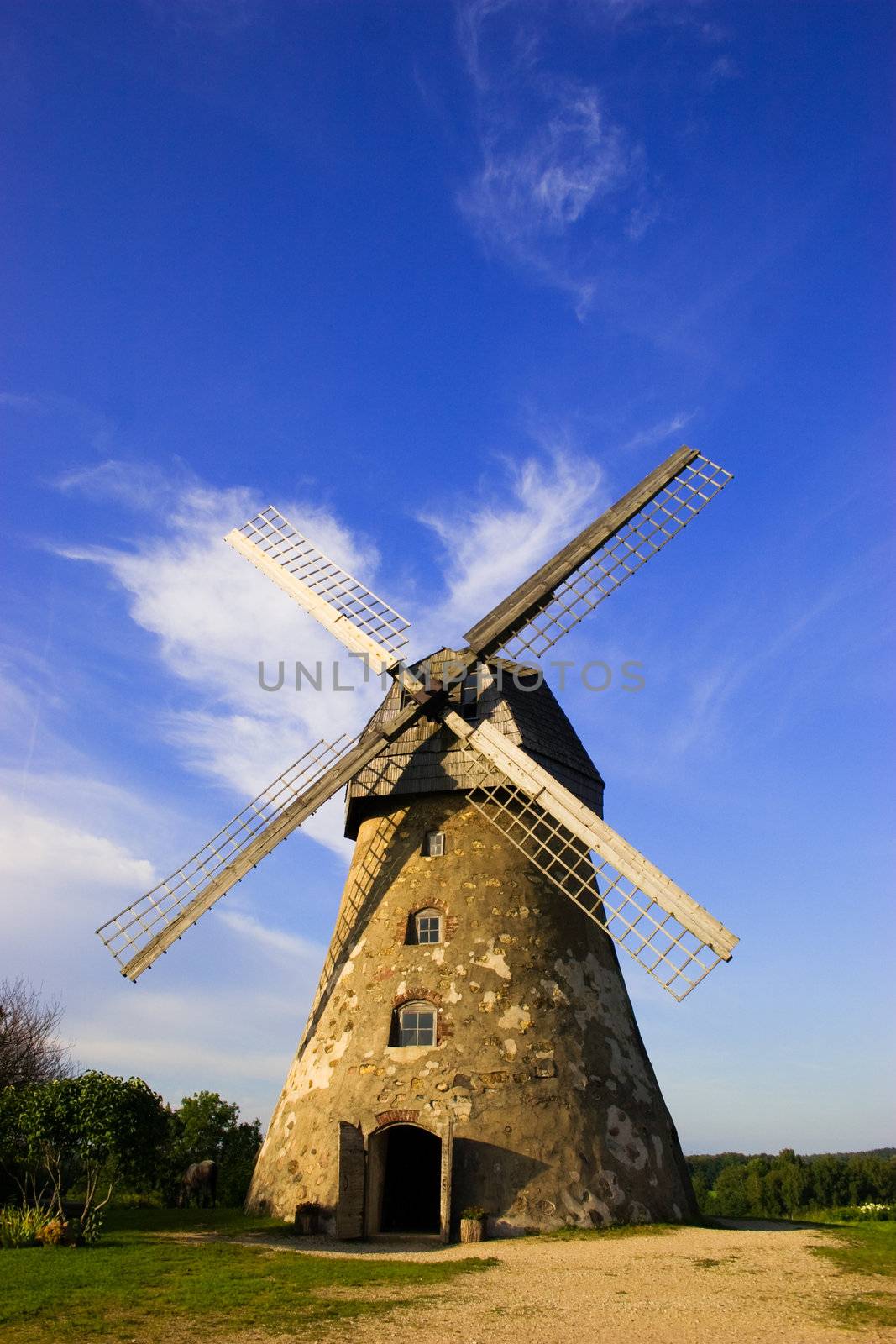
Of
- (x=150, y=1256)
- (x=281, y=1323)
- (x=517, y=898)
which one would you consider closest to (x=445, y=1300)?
(x=281, y=1323)

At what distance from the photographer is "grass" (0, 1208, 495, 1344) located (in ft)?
30.6

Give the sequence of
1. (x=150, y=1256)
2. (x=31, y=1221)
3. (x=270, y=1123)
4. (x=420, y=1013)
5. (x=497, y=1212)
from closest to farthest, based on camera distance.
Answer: (x=150, y=1256), (x=31, y=1221), (x=497, y=1212), (x=420, y=1013), (x=270, y=1123)

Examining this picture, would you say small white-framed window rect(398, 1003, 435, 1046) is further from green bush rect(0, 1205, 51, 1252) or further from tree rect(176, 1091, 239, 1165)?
tree rect(176, 1091, 239, 1165)

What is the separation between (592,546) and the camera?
20891mm

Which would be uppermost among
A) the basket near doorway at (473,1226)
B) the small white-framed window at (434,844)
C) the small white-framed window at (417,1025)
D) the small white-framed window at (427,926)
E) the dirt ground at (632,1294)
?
the small white-framed window at (434,844)

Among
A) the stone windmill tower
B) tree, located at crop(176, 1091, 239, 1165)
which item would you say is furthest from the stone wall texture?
tree, located at crop(176, 1091, 239, 1165)

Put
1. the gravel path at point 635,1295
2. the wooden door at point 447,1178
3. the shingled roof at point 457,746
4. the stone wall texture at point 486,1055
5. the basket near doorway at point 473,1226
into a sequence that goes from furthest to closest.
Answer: the shingled roof at point 457,746, the stone wall texture at point 486,1055, the wooden door at point 447,1178, the basket near doorway at point 473,1226, the gravel path at point 635,1295

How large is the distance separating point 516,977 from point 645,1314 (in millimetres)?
7565

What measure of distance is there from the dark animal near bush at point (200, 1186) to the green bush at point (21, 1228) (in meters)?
9.32

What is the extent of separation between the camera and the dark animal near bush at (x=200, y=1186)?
23.1 m

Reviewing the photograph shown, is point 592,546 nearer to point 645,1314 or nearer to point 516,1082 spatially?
point 516,1082

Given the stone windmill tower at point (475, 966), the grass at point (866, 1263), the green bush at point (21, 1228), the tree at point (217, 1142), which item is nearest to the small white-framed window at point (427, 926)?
the stone windmill tower at point (475, 966)

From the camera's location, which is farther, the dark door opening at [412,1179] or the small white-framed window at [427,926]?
the dark door opening at [412,1179]

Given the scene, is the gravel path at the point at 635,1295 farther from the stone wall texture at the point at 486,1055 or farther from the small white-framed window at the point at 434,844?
the small white-framed window at the point at 434,844
